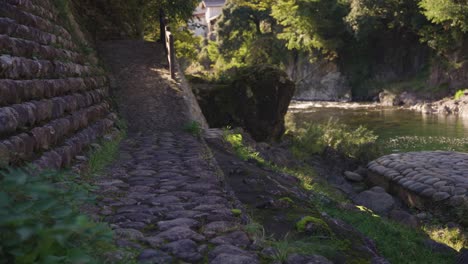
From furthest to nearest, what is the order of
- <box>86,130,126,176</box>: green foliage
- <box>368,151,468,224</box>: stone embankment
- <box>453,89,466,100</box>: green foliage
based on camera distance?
<box>453,89,466,100</box>: green foliage < <box>368,151,468,224</box>: stone embankment < <box>86,130,126,176</box>: green foliage

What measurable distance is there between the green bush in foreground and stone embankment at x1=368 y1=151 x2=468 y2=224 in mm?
8008

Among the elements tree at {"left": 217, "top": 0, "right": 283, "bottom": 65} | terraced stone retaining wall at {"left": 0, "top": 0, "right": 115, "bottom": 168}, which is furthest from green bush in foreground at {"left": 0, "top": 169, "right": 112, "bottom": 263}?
tree at {"left": 217, "top": 0, "right": 283, "bottom": 65}

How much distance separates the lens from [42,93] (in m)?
5.29

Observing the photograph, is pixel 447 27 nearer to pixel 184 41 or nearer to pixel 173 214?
pixel 184 41

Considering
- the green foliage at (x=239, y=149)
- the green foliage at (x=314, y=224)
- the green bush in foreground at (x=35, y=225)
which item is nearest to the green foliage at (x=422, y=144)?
the green foliage at (x=239, y=149)

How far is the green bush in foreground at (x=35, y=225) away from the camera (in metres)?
1.75

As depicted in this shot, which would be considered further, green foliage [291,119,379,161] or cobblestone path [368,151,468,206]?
green foliage [291,119,379,161]

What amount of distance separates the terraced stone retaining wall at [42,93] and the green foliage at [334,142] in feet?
25.2

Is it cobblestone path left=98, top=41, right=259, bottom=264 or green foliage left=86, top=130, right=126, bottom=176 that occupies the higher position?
green foliage left=86, top=130, right=126, bottom=176

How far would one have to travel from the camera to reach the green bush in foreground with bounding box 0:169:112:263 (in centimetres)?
175

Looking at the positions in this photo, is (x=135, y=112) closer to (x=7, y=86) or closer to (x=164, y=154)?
(x=164, y=154)

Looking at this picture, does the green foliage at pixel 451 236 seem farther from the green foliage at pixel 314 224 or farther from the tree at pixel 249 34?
the tree at pixel 249 34

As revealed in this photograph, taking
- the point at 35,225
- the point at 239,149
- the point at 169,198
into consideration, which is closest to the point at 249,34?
the point at 239,149

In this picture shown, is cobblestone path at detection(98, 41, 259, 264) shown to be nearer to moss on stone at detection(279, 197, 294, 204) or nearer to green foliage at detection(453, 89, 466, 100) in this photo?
moss on stone at detection(279, 197, 294, 204)
